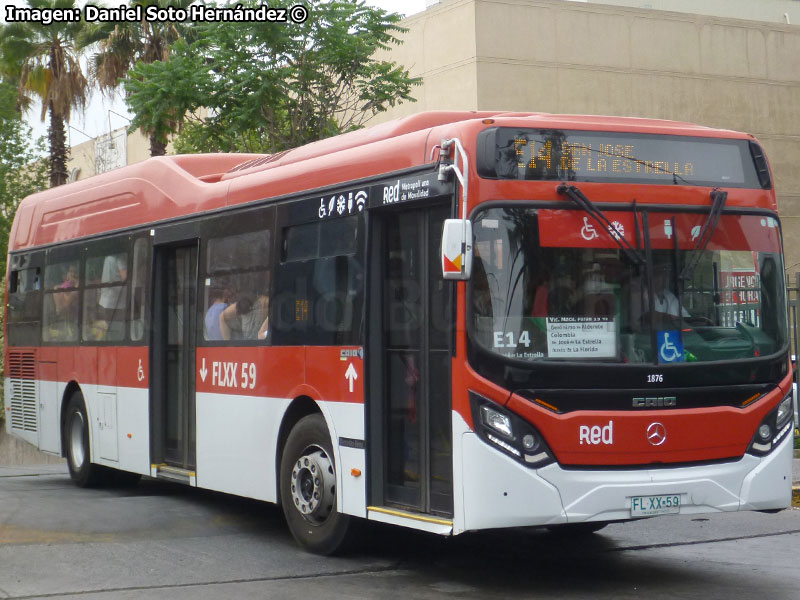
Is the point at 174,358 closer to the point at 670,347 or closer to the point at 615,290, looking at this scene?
the point at 615,290

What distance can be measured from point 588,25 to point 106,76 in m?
13.4

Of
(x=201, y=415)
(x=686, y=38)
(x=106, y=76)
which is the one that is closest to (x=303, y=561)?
(x=201, y=415)

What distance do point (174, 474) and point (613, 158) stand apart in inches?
227

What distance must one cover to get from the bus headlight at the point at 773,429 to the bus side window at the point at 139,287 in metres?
6.52

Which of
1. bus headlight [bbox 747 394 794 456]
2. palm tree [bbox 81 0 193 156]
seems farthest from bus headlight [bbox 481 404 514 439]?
palm tree [bbox 81 0 193 156]

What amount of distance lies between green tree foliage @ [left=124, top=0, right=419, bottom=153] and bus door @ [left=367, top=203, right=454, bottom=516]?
37.8ft

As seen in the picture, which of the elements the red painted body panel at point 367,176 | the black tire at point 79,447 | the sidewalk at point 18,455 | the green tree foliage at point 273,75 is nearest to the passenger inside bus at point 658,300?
the red painted body panel at point 367,176

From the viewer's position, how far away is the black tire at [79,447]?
14.0m

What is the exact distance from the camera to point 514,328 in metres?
7.62

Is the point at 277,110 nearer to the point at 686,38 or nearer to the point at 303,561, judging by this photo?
the point at 303,561

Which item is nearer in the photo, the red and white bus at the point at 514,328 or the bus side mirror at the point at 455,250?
the bus side mirror at the point at 455,250

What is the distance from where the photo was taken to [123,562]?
8.99 m

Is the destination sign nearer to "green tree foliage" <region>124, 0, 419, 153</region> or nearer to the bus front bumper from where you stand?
the bus front bumper

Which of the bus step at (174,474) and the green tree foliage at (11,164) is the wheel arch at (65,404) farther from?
the green tree foliage at (11,164)
